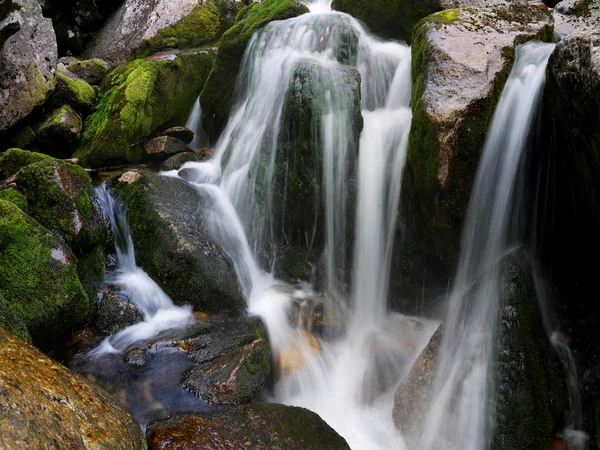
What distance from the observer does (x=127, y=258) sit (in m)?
5.84

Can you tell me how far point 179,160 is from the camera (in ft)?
26.9

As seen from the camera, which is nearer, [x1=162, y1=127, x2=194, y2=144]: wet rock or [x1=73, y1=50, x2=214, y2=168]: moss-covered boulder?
[x1=73, y1=50, x2=214, y2=168]: moss-covered boulder

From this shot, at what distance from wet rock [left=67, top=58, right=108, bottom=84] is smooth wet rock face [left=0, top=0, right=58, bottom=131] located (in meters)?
2.10

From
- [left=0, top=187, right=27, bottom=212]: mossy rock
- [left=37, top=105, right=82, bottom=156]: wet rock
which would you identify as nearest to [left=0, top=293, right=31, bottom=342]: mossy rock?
[left=0, top=187, right=27, bottom=212]: mossy rock

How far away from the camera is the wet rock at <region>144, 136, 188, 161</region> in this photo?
8.59m

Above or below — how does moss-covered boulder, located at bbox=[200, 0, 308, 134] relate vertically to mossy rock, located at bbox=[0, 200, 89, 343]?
above

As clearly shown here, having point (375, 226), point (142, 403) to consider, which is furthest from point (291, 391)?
point (375, 226)

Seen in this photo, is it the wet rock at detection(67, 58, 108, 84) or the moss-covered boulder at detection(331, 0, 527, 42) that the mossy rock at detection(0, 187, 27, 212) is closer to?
the wet rock at detection(67, 58, 108, 84)

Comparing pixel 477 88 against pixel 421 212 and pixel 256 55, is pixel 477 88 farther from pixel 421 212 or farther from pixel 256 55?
pixel 256 55

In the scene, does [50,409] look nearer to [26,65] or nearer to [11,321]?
[11,321]

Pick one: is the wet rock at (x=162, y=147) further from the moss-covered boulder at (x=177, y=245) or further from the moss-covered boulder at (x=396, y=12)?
the moss-covered boulder at (x=396, y=12)

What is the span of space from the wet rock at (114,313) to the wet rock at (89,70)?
727 cm

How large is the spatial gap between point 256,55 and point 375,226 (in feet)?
14.9

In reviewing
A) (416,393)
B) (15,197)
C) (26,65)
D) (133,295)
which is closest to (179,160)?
(26,65)
